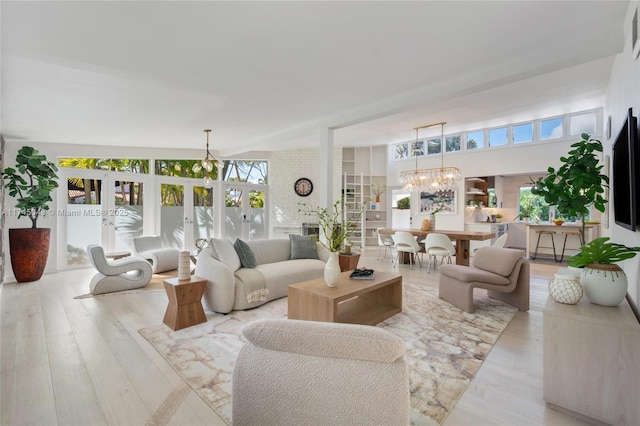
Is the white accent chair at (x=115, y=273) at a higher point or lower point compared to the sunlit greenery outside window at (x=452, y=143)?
lower

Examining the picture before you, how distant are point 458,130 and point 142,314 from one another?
25.0 ft

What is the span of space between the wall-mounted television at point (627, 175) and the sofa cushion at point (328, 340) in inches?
63.4

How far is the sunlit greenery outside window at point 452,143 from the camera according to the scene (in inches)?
323

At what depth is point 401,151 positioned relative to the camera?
9336 millimetres

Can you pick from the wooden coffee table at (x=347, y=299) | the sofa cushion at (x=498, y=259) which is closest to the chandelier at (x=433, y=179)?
the sofa cushion at (x=498, y=259)

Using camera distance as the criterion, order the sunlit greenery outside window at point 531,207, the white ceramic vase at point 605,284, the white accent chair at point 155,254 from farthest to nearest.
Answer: the sunlit greenery outside window at point 531,207, the white accent chair at point 155,254, the white ceramic vase at point 605,284

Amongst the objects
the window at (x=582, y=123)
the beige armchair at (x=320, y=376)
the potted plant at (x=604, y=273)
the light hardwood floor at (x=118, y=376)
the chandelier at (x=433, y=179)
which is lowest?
the light hardwood floor at (x=118, y=376)

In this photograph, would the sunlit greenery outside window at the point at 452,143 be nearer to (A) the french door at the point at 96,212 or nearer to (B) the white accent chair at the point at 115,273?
(B) the white accent chair at the point at 115,273

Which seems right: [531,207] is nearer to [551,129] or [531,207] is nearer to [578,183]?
[551,129]

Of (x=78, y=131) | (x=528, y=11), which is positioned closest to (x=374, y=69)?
(x=528, y=11)

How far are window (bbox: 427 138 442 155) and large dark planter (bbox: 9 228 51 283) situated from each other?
877cm

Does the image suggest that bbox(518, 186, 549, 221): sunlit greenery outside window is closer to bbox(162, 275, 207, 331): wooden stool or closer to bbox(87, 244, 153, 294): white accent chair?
bbox(162, 275, 207, 331): wooden stool

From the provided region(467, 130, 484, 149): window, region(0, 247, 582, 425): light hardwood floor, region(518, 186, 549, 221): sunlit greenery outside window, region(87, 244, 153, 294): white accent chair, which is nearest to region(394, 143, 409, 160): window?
region(467, 130, 484, 149): window

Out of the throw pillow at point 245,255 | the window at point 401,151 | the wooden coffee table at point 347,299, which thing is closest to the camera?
the wooden coffee table at point 347,299
